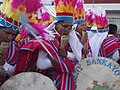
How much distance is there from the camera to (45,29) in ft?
12.5

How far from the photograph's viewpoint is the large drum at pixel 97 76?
13.3ft

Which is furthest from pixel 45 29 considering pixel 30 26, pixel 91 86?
pixel 91 86

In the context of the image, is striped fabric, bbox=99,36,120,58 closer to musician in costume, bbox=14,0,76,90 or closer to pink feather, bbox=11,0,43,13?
musician in costume, bbox=14,0,76,90

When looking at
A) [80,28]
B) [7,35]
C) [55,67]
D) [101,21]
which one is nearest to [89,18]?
[101,21]

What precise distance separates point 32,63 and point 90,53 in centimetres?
137

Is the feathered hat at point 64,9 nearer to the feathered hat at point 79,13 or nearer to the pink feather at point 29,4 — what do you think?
the pink feather at point 29,4

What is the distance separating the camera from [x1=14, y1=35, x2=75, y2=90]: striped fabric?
12.1 feet

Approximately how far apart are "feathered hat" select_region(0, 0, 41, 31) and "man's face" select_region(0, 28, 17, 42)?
0.04 metres

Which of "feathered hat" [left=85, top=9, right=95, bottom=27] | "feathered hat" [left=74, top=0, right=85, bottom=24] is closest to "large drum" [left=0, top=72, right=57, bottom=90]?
"feathered hat" [left=74, top=0, right=85, bottom=24]

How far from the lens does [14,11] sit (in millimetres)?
3598

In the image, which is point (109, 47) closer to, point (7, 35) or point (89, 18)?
point (89, 18)

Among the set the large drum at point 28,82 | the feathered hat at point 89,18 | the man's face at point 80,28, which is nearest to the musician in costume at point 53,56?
the large drum at point 28,82

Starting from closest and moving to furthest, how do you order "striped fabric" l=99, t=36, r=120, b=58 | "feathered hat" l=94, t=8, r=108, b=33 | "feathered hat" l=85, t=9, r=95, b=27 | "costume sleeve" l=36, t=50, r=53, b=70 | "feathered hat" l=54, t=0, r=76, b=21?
"costume sleeve" l=36, t=50, r=53, b=70, "feathered hat" l=54, t=0, r=76, b=21, "striped fabric" l=99, t=36, r=120, b=58, "feathered hat" l=94, t=8, r=108, b=33, "feathered hat" l=85, t=9, r=95, b=27

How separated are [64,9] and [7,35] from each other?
0.92 meters
